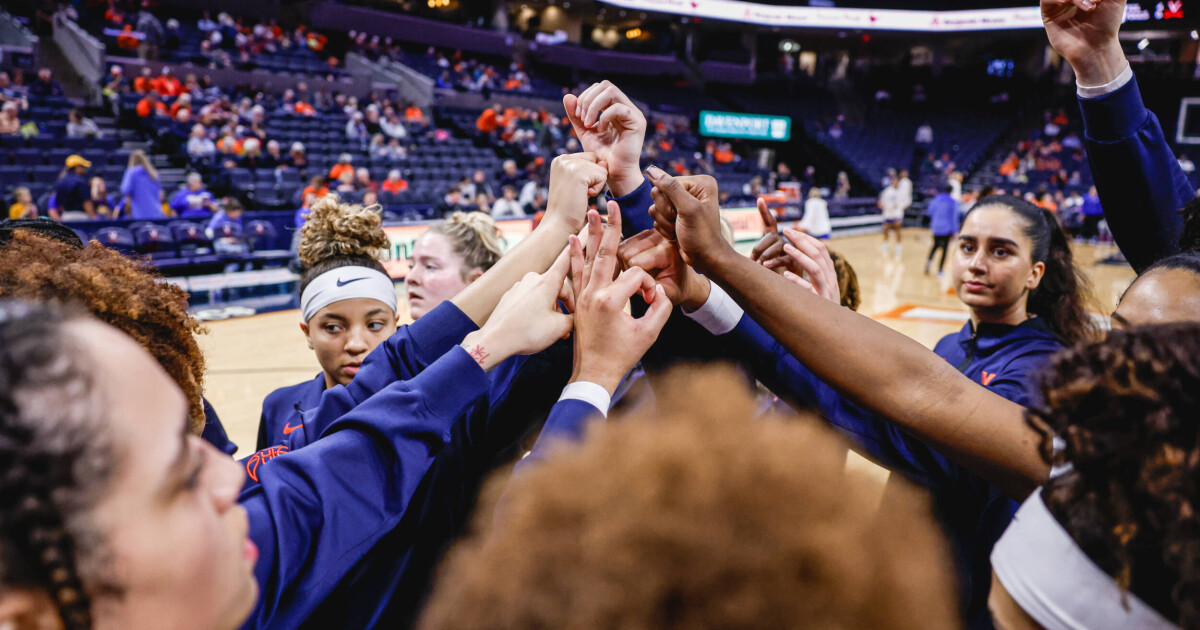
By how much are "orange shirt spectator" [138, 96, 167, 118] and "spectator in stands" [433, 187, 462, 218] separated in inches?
201

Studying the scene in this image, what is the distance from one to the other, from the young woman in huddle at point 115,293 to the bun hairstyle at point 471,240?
1.17 m

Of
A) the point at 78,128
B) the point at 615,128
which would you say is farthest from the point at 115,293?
the point at 78,128

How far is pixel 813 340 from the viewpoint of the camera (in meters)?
1.06

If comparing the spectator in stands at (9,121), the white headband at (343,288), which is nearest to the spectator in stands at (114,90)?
the spectator in stands at (9,121)

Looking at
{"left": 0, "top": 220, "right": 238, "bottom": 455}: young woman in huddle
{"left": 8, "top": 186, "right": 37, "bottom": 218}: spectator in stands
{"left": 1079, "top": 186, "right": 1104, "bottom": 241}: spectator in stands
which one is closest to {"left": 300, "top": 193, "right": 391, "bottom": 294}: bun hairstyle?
{"left": 0, "top": 220, "right": 238, "bottom": 455}: young woman in huddle

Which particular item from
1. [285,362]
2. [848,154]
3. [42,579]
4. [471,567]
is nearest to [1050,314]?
[471,567]

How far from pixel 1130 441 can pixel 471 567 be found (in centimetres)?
58

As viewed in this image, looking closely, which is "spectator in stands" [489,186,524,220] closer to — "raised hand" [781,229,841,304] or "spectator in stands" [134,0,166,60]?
"spectator in stands" [134,0,166,60]

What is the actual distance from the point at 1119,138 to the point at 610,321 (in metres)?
1.27

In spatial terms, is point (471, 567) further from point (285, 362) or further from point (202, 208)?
point (202, 208)

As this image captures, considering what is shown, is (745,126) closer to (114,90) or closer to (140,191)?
(114,90)

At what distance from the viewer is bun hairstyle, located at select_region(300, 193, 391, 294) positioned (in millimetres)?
2123

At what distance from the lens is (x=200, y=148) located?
10.5 meters

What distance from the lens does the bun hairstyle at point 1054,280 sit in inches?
86.6
